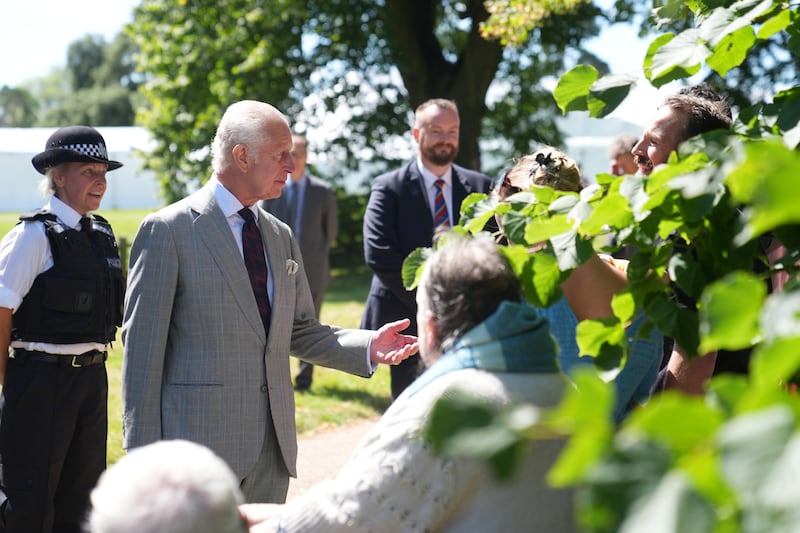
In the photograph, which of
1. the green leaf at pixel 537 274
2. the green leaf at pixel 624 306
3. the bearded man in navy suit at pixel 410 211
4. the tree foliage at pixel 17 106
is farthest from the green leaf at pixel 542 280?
the tree foliage at pixel 17 106

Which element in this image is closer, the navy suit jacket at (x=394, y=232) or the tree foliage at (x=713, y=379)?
the tree foliage at (x=713, y=379)

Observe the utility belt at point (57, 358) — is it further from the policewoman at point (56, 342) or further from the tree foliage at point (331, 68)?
the tree foliage at point (331, 68)

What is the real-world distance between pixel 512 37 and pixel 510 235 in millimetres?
8635

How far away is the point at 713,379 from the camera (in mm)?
1299

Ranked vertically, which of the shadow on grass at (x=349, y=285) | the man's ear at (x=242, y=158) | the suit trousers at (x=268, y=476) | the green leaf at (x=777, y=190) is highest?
the green leaf at (x=777, y=190)

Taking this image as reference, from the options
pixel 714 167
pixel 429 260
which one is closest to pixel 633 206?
pixel 714 167

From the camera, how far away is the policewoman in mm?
4254

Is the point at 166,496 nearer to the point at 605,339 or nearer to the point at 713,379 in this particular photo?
the point at 605,339

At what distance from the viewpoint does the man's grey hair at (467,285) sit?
7.23 feet

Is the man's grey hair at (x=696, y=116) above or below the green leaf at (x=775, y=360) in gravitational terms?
above

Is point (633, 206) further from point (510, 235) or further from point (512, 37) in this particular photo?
point (512, 37)

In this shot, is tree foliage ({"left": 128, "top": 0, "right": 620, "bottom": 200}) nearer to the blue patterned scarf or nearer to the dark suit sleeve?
the dark suit sleeve

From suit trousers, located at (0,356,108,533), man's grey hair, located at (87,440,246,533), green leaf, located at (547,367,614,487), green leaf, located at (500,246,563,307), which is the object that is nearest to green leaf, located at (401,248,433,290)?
green leaf, located at (500,246,563,307)

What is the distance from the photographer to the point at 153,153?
1998 centimetres
